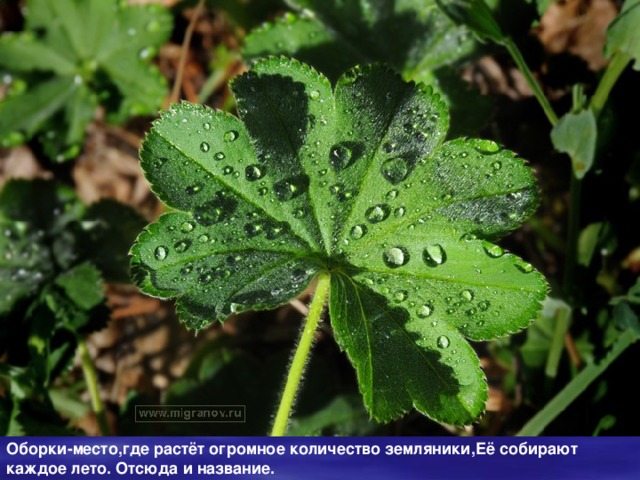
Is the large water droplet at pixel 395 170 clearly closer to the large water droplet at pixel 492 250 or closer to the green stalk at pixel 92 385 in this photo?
the large water droplet at pixel 492 250

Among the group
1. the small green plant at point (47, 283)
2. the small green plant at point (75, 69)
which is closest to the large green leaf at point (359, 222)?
the small green plant at point (47, 283)

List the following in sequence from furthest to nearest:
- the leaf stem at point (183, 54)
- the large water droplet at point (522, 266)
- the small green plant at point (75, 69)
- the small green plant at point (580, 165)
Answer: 1. the leaf stem at point (183, 54)
2. the small green plant at point (75, 69)
3. the small green plant at point (580, 165)
4. the large water droplet at point (522, 266)

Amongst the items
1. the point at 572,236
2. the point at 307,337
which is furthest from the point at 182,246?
the point at 572,236

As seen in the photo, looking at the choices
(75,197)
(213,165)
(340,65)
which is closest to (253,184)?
(213,165)

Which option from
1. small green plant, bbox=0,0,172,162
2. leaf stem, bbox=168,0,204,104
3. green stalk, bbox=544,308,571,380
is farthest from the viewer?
leaf stem, bbox=168,0,204,104

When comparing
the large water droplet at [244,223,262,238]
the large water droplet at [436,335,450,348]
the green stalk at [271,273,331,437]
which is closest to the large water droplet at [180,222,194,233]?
the large water droplet at [244,223,262,238]

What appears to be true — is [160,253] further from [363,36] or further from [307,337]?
[363,36]

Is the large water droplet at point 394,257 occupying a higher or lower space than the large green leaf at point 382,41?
lower

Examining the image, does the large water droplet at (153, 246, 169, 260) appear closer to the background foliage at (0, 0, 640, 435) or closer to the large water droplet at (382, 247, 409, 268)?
the background foliage at (0, 0, 640, 435)
